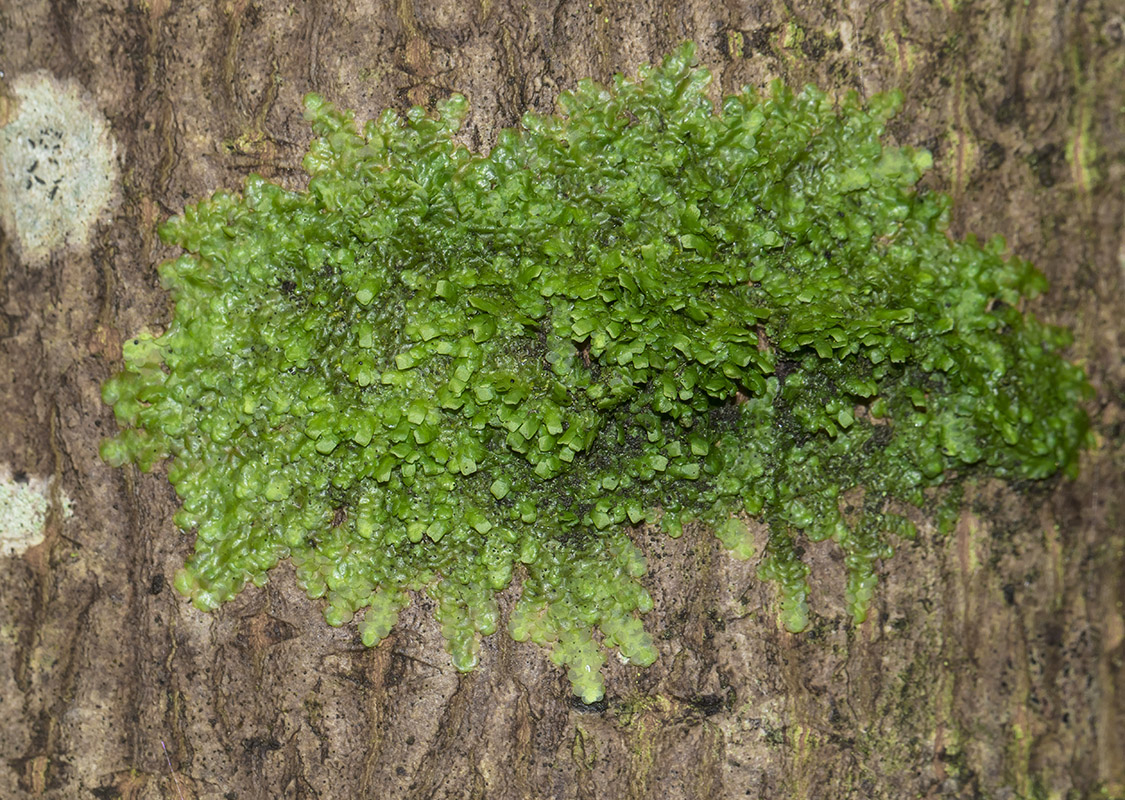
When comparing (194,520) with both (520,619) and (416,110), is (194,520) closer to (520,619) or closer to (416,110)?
(520,619)

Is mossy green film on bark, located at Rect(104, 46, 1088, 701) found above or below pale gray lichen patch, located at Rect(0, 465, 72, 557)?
above

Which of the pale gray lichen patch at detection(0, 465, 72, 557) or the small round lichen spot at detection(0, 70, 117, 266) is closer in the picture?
the small round lichen spot at detection(0, 70, 117, 266)

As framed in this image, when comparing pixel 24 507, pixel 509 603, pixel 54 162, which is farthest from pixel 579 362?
pixel 24 507

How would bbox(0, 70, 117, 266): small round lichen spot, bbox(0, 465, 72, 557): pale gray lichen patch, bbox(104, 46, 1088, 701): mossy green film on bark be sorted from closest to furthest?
bbox(104, 46, 1088, 701): mossy green film on bark < bbox(0, 70, 117, 266): small round lichen spot < bbox(0, 465, 72, 557): pale gray lichen patch

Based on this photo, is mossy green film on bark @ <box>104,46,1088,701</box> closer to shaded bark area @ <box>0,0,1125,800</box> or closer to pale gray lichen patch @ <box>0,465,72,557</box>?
shaded bark area @ <box>0,0,1125,800</box>

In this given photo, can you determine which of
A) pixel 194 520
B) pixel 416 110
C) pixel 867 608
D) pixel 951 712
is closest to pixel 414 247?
pixel 416 110

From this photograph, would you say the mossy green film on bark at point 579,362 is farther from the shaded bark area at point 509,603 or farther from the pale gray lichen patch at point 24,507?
the pale gray lichen patch at point 24,507

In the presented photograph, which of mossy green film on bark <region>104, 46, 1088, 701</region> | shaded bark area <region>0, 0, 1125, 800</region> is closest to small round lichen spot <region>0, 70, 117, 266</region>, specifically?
shaded bark area <region>0, 0, 1125, 800</region>
